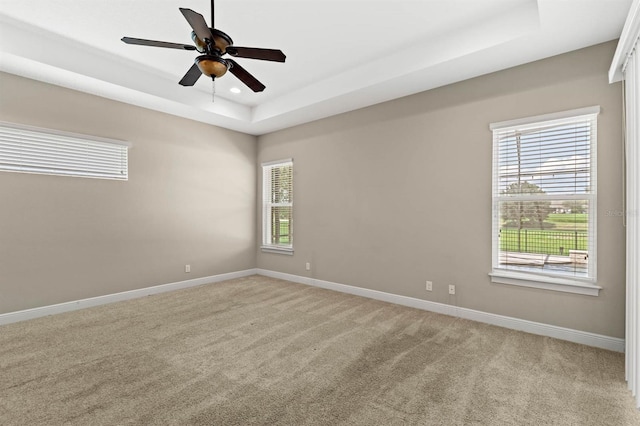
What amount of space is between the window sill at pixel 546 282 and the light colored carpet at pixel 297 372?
499 millimetres

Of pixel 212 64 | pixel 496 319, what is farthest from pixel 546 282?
pixel 212 64

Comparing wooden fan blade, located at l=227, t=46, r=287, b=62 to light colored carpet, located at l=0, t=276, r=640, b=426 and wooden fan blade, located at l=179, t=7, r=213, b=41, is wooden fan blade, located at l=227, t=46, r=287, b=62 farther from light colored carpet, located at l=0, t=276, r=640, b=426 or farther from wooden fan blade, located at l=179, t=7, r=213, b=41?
light colored carpet, located at l=0, t=276, r=640, b=426

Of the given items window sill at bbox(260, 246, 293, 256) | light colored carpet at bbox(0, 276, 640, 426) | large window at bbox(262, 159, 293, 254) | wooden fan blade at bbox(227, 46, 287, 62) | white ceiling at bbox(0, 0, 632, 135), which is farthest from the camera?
large window at bbox(262, 159, 293, 254)

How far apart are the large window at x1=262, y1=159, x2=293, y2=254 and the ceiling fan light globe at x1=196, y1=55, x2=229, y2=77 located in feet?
10.2

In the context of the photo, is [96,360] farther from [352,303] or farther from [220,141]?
[220,141]

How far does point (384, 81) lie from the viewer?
362cm

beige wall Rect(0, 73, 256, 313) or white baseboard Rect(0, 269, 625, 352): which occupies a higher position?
beige wall Rect(0, 73, 256, 313)

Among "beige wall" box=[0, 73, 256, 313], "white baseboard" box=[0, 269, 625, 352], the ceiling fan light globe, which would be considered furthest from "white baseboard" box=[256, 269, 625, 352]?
the ceiling fan light globe

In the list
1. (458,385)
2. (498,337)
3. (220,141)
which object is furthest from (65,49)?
(498,337)

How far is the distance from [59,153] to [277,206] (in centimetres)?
320

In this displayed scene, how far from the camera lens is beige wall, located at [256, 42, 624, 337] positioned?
2.78 meters

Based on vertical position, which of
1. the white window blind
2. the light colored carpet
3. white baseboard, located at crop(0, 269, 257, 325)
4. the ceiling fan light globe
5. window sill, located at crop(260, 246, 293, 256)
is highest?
the ceiling fan light globe

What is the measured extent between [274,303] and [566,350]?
3112mm

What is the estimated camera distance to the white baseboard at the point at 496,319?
276 cm
